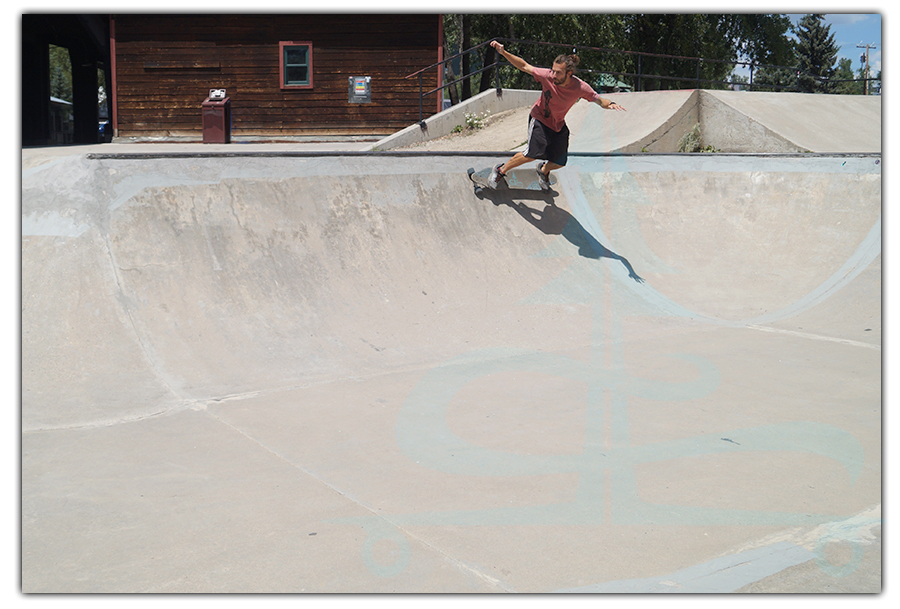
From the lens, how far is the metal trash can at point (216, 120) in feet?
44.2

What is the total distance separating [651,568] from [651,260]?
17.6ft

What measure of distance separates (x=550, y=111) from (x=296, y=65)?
10.8 meters

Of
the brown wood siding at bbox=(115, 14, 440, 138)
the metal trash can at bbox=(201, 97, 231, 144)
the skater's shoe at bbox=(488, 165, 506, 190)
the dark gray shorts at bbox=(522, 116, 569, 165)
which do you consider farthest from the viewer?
the brown wood siding at bbox=(115, 14, 440, 138)

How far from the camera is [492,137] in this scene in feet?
44.3

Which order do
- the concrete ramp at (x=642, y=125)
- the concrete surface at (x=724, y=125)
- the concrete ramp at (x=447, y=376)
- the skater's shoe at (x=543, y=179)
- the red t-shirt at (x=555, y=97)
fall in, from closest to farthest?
the concrete ramp at (x=447, y=376) → the red t-shirt at (x=555, y=97) → the skater's shoe at (x=543, y=179) → the concrete surface at (x=724, y=125) → the concrete ramp at (x=642, y=125)

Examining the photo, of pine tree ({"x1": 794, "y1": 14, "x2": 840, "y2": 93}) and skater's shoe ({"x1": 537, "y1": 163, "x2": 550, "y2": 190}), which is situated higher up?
pine tree ({"x1": 794, "y1": 14, "x2": 840, "y2": 93})

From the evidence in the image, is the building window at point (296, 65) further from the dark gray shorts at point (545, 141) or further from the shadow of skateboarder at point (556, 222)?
the dark gray shorts at point (545, 141)

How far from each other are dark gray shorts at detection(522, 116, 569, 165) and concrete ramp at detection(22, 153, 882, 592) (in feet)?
2.07

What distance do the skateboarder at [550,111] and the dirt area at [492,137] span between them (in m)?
4.91

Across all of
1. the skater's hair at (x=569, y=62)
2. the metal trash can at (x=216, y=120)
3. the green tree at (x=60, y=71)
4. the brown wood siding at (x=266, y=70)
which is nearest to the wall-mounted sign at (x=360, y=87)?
the brown wood siding at (x=266, y=70)

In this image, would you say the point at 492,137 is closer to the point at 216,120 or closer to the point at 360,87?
the point at 360,87

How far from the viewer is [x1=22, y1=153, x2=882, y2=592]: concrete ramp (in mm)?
2840

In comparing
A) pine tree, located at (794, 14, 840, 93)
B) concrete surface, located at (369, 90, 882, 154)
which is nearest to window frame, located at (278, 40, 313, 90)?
concrete surface, located at (369, 90, 882, 154)

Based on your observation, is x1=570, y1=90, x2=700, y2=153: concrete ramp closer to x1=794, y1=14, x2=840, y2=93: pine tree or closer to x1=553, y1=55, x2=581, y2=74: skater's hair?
x1=553, y1=55, x2=581, y2=74: skater's hair
